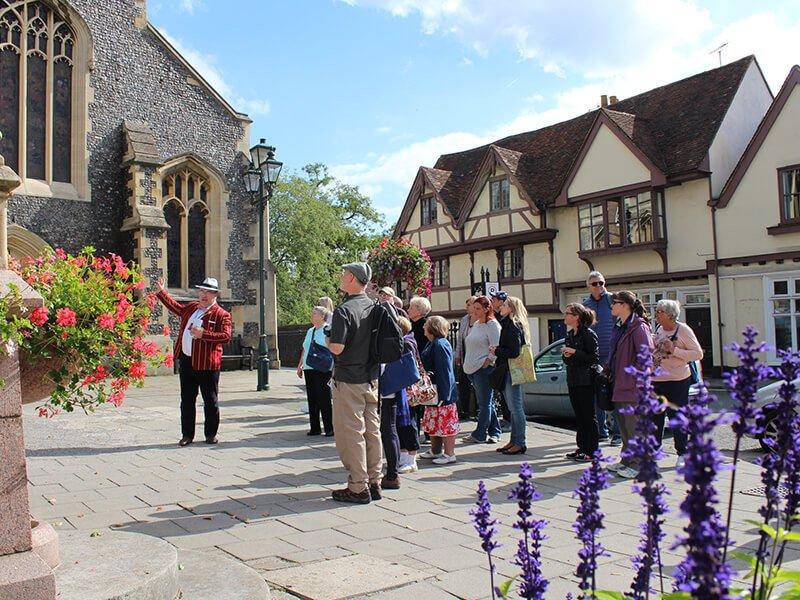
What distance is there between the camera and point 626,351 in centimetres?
708

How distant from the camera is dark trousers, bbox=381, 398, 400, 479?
21.4 ft

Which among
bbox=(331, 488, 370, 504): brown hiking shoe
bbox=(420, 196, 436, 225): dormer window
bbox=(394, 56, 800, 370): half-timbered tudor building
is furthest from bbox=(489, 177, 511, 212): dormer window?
bbox=(331, 488, 370, 504): brown hiking shoe

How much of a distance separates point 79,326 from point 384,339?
9.55 ft

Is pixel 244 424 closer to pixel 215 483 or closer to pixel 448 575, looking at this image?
pixel 215 483

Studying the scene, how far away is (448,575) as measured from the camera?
13.7ft

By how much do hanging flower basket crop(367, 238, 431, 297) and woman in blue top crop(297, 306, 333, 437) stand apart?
19.0 feet

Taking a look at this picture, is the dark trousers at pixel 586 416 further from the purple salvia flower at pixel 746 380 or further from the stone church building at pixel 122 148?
the stone church building at pixel 122 148

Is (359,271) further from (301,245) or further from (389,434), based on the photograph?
(301,245)

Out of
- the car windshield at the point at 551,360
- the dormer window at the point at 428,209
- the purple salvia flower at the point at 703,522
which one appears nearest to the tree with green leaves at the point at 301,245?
the dormer window at the point at 428,209

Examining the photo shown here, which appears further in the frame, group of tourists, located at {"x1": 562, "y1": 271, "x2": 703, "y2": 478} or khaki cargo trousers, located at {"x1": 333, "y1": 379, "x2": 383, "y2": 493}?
group of tourists, located at {"x1": 562, "y1": 271, "x2": 703, "y2": 478}

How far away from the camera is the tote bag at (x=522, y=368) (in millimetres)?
8242

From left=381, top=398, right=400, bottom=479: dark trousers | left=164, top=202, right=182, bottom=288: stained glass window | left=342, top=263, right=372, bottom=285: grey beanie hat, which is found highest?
left=164, top=202, right=182, bottom=288: stained glass window

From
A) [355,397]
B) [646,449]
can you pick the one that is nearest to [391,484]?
[355,397]

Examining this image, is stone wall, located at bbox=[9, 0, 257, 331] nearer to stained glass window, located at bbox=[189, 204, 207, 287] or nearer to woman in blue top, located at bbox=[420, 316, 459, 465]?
stained glass window, located at bbox=[189, 204, 207, 287]
